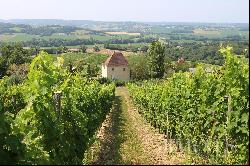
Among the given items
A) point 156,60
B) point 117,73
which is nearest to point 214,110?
point 156,60

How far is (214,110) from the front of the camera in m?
11.9

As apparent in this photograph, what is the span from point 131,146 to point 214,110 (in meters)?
5.96

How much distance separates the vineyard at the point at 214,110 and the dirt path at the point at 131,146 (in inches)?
29.8

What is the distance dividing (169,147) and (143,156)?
7.04ft

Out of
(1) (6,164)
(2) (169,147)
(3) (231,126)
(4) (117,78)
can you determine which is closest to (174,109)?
(2) (169,147)

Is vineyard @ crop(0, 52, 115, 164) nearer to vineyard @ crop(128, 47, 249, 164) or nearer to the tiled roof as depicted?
Answer: vineyard @ crop(128, 47, 249, 164)

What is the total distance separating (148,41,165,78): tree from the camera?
229 ft

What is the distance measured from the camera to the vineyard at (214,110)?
1001cm

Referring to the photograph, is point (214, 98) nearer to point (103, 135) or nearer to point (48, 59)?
point (48, 59)

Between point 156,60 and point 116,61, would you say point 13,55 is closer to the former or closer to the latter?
point 116,61

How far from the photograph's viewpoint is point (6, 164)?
7883 mm

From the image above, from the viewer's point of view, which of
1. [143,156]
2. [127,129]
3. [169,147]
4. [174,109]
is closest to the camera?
[143,156]

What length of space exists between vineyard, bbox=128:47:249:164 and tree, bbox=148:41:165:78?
48.7 metres

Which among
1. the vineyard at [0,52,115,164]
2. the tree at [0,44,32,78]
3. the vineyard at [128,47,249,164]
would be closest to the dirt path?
the vineyard at [128,47,249,164]
